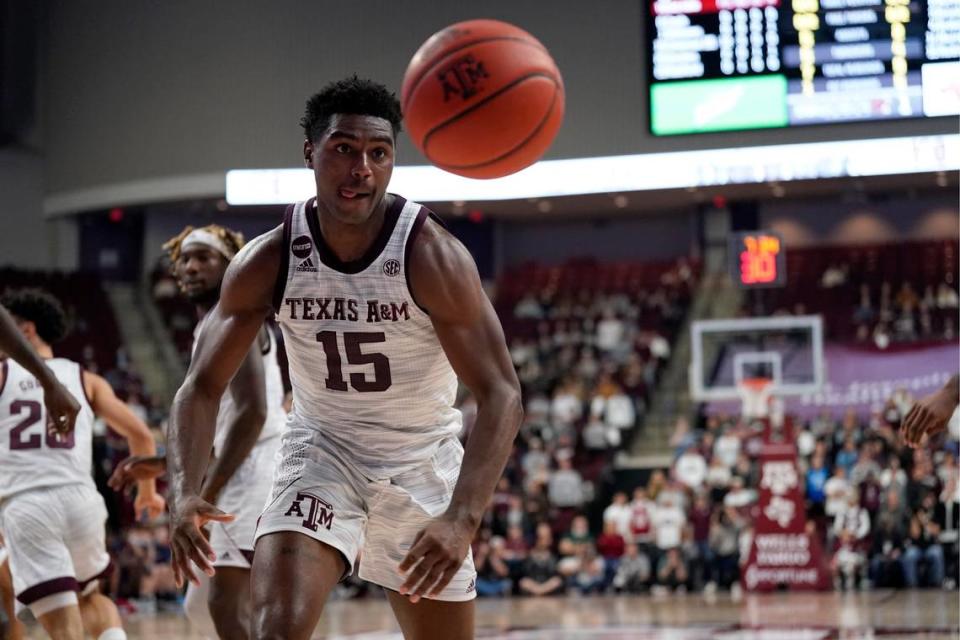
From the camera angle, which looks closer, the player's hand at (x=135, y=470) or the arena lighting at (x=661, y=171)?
the player's hand at (x=135, y=470)

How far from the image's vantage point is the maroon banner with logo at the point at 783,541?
1330cm

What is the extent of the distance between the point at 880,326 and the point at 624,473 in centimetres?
468

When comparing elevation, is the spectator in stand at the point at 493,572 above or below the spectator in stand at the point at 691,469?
below

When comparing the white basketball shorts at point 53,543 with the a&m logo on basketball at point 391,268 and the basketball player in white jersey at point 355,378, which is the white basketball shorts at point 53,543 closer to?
the basketball player in white jersey at point 355,378

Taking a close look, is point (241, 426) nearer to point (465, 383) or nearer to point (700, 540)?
point (465, 383)

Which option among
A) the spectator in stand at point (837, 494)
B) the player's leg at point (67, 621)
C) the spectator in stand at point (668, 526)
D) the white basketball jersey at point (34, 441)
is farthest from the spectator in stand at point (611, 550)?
the player's leg at point (67, 621)

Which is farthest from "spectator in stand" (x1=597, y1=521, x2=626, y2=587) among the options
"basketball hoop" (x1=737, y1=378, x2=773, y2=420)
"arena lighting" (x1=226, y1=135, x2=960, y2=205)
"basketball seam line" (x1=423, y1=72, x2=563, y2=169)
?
"basketball seam line" (x1=423, y1=72, x2=563, y2=169)

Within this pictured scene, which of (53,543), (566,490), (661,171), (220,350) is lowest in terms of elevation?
(566,490)

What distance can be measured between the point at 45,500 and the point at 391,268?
9.86 ft

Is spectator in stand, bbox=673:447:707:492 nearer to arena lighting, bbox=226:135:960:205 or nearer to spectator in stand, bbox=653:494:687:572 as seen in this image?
spectator in stand, bbox=653:494:687:572

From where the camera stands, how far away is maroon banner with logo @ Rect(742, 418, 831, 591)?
1330 cm

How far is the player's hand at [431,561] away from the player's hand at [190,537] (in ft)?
1.68

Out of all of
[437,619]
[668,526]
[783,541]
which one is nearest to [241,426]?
Result: [437,619]

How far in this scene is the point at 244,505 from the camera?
504cm
